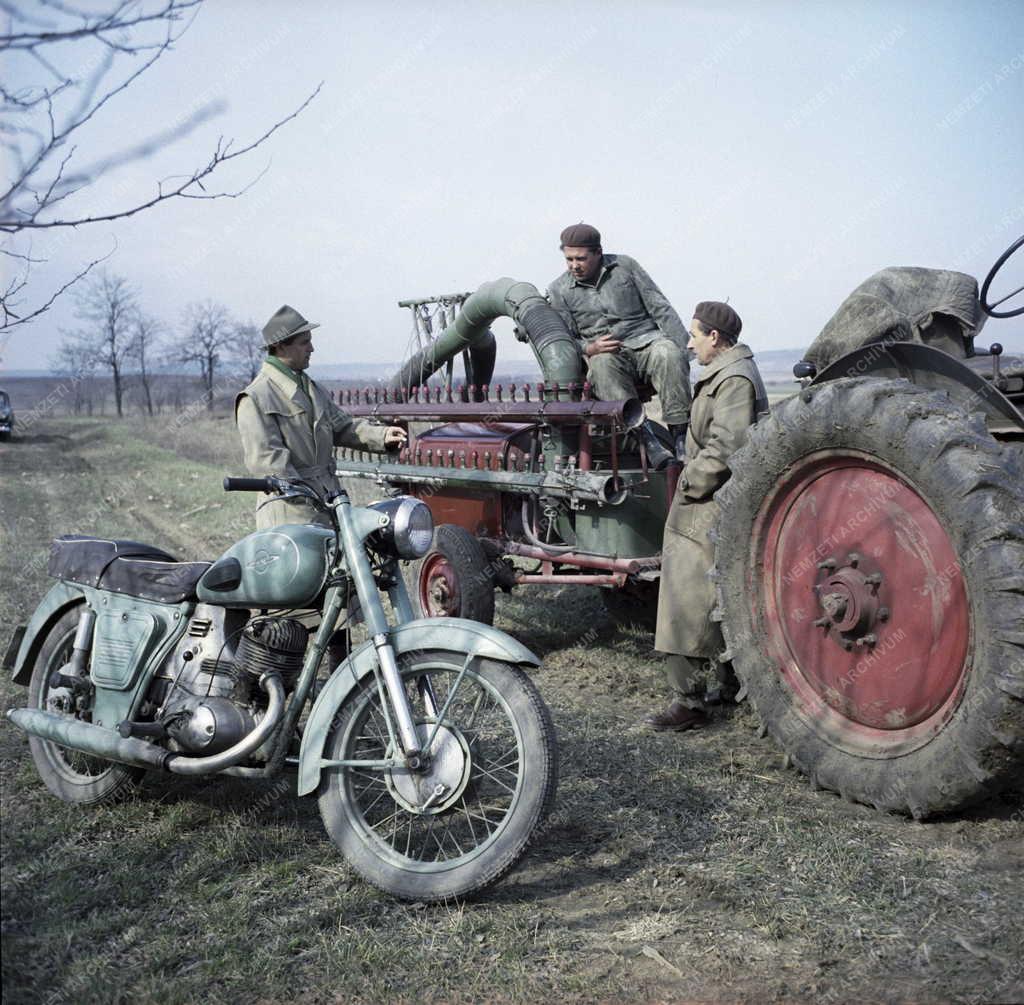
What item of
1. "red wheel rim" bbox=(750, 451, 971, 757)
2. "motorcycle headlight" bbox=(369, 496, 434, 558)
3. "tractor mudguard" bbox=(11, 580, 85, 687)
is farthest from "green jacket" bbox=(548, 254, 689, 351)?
"tractor mudguard" bbox=(11, 580, 85, 687)

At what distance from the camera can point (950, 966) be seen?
2660mm

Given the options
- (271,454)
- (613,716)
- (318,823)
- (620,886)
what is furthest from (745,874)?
(271,454)

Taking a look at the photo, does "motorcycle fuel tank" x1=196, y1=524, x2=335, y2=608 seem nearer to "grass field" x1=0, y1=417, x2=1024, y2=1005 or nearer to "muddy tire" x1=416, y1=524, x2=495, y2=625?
"grass field" x1=0, y1=417, x2=1024, y2=1005

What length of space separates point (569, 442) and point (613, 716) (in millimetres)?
1606

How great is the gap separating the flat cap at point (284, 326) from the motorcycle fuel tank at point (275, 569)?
1380mm

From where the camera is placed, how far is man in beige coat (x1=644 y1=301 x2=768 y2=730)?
4.55 m

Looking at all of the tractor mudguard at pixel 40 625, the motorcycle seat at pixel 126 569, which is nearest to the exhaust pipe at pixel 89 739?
the tractor mudguard at pixel 40 625

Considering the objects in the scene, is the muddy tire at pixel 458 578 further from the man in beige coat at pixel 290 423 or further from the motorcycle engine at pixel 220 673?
the motorcycle engine at pixel 220 673

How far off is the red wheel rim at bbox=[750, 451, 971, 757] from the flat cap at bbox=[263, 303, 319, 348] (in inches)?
85.8

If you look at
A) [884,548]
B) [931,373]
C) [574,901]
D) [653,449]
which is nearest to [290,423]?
[653,449]

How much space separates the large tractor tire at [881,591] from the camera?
318 centimetres

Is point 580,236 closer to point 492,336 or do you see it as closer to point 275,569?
point 492,336

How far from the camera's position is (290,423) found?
15.1 feet

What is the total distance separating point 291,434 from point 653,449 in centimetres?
225
